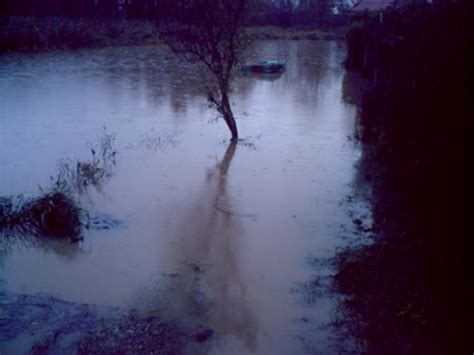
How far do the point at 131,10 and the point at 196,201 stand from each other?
3762 cm

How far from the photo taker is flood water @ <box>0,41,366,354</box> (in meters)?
6.37

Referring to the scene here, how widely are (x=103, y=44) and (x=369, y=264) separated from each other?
33075 mm

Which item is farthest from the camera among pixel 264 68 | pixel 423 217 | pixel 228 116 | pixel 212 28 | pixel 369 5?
pixel 369 5

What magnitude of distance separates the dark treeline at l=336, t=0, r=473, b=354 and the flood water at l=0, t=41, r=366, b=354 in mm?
627

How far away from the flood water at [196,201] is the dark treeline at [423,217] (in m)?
0.63

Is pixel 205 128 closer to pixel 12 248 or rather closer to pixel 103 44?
pixel 12 248

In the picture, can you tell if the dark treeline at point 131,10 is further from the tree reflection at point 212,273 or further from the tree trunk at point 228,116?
the tree reflection at point 212,273

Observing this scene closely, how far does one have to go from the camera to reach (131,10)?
143 feet

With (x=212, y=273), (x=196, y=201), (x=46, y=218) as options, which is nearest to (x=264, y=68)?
(x=196, y=201)

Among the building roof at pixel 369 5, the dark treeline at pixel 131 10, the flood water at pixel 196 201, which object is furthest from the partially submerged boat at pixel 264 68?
the building roof at pixel 369 5

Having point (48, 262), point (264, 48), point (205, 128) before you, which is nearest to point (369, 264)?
point (48, 262)

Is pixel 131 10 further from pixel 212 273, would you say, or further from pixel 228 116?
pixel 212 273

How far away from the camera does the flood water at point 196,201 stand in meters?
6.37

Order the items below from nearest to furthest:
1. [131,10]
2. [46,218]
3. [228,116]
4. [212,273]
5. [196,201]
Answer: [212,273] → [46,218] → [196,201] → [228,116] → [131,10]
